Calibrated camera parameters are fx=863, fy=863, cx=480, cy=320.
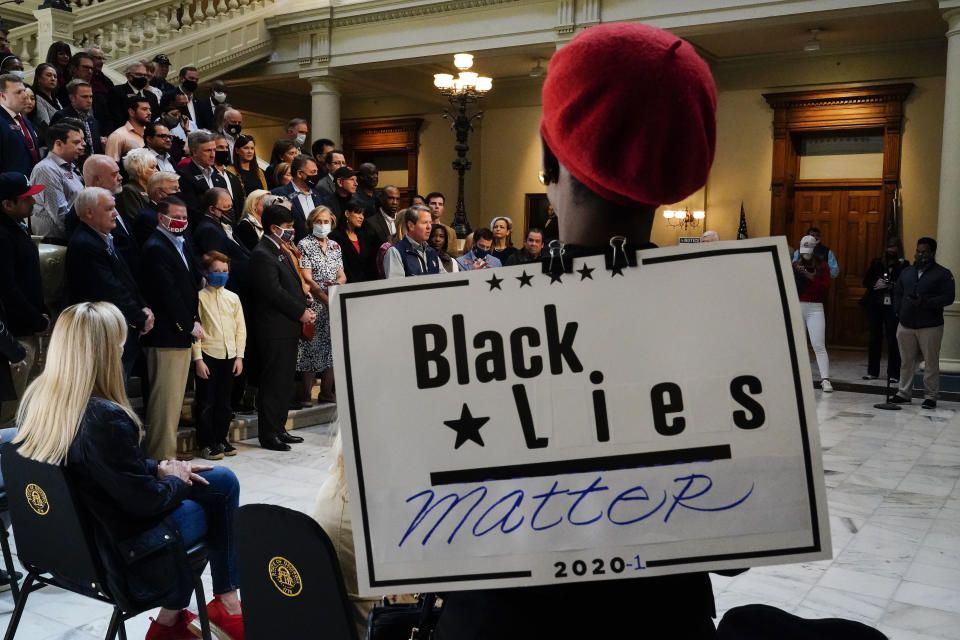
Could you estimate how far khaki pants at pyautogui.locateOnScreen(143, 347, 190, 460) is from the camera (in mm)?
5582

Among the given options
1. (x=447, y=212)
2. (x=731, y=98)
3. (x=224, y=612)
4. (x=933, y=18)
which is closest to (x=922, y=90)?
(x=933, y=18)

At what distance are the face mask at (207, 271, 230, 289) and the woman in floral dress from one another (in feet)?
3.18

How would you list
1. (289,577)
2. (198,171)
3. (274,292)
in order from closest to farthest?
1. (289,577)
2. (274,292)
3. (198,171)

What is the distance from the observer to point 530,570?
3.30 ft

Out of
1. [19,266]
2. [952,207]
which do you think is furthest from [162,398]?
[952,207]

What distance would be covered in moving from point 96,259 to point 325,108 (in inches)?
362

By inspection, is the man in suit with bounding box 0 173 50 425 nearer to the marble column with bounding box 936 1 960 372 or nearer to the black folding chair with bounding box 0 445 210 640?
the black folding chair with bounding box 0 445 210 640

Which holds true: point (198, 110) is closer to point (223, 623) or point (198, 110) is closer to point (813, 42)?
point (813, 42)

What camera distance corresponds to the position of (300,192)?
27.5ft

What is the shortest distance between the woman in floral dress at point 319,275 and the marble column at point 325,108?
685 cm

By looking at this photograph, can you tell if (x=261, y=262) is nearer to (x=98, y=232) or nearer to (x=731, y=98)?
(x=98, y=232)

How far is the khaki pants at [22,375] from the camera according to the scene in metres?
5.00

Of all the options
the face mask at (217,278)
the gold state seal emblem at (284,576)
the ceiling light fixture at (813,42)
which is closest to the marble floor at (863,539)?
the face mask at (217,278)

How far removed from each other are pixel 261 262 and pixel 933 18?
9.76m
